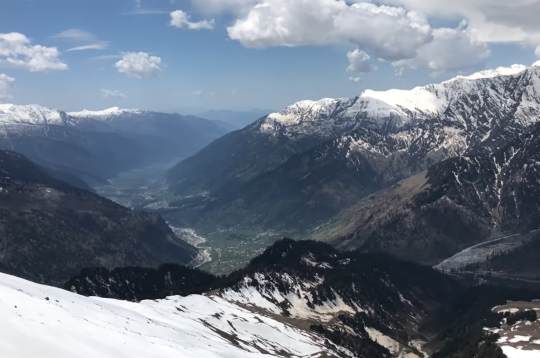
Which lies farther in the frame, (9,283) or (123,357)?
(9,283)

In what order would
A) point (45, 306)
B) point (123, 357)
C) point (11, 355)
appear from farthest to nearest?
point (45, 306), point (123, 357), point (11, 355)

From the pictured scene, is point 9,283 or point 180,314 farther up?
point 9,283

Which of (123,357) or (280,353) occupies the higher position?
(123,357)

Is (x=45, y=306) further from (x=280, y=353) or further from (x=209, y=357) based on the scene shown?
(x=280, y=353)

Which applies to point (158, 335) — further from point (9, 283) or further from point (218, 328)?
point (218, 328)

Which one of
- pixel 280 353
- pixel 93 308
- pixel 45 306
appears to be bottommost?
pixel 280 353

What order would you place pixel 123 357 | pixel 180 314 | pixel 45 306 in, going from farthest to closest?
pixel 180 314
pixel 45 306
pixel 123 357

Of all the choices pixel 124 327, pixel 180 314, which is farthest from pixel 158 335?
pixel 180 314

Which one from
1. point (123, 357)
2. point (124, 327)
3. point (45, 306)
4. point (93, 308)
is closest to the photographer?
point (123, 357)

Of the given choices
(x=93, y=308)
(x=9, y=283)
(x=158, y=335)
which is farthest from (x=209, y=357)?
(x=9, y=283)
